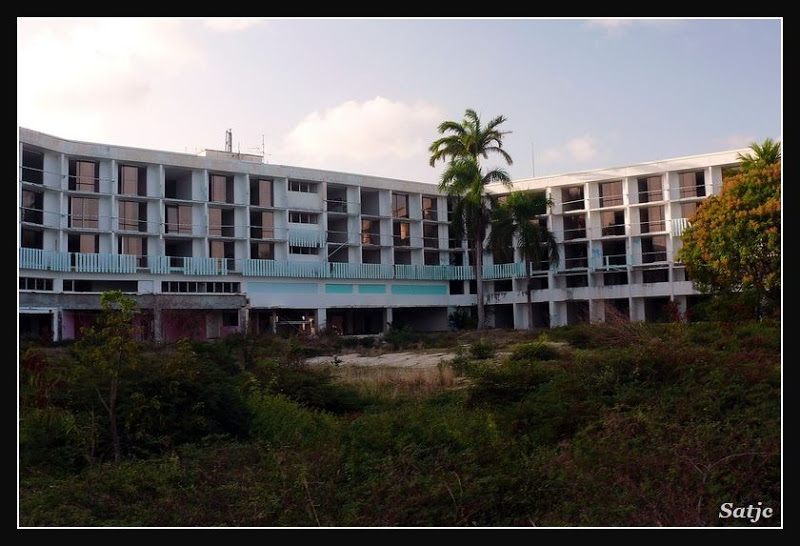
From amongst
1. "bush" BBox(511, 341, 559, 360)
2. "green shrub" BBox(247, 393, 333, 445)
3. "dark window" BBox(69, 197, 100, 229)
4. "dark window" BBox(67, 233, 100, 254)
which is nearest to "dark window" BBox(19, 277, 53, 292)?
"dark window" BBox(67, 233, 100, 254)

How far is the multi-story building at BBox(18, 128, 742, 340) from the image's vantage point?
39.3 meters

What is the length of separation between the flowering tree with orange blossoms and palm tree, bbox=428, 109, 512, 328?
15822mm

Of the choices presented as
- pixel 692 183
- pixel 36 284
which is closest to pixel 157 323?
pixel 36 284

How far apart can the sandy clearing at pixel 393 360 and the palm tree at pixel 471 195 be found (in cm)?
1644

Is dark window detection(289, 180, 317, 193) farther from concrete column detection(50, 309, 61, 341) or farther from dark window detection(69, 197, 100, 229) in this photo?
concrete column detection(50, 309, 61, 341)

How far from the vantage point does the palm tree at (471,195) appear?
42.6 metres

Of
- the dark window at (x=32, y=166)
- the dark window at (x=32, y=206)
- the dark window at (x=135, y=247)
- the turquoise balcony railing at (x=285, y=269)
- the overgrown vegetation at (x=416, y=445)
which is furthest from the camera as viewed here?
the turquoise balcony railing at (x=285, y=269)

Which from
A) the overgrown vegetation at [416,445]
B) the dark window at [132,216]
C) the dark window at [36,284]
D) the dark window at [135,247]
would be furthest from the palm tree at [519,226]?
the overgrown vegetation at [416,445]

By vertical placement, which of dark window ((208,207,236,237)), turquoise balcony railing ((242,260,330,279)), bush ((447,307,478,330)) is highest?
dark window ((208,207,236,237))

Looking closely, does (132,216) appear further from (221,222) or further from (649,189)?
(649,189)

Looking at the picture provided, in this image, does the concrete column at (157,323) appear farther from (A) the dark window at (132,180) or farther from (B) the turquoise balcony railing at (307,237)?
(B) the turquoise balcony railing at (307,237)

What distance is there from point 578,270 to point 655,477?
4376 centimetres

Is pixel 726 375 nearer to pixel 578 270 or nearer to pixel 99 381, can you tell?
pixel 99 381

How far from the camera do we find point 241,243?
45.9 metres
